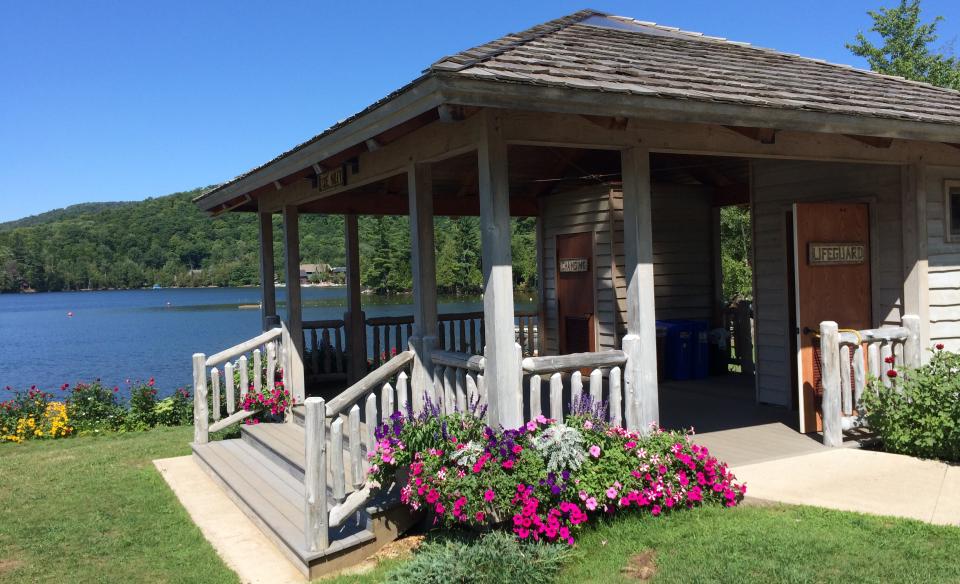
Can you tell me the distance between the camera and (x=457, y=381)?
5352 millimetres

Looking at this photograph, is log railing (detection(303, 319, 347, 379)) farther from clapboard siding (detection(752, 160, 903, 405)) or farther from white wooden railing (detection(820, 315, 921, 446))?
white wooden railing (detection(820, 315, 921, 446))

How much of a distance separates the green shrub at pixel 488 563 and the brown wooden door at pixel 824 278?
3337 mm

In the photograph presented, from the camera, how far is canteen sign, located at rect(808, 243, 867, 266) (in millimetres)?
6652

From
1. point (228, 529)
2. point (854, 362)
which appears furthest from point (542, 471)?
point (854, 362)

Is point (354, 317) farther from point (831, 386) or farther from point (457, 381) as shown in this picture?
point (831, 386)

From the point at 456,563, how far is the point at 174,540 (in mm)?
2601

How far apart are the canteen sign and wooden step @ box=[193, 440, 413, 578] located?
4187 millimetres

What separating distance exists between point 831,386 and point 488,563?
344 cm

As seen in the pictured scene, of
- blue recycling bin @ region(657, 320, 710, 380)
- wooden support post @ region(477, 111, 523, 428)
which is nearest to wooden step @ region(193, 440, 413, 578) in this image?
wooden support post @ region(477, 111, 523, 428)

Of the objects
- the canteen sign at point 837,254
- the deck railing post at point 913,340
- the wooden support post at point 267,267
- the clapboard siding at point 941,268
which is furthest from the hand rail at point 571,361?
the wooden support post at point 267,267

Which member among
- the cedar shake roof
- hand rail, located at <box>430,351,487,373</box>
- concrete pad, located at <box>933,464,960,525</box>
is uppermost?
the cedar shake roof

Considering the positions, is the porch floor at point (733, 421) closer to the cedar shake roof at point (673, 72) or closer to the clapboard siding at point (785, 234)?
the clapboard siding at point (785, 234)

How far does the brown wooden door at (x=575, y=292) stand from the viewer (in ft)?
33.8

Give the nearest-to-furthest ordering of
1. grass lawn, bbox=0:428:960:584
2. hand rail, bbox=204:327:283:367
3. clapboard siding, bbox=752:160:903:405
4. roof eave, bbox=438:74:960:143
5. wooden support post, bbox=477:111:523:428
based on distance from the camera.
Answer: grass lawn, bbox=0:428:960:584 < roof eave, bbox=438:74:960:143 < wooden support post, bbox=477:111:523:428 < clapboard siding, bbox=752:160:903:405 < hand rail, bbox=204:327:283:367
